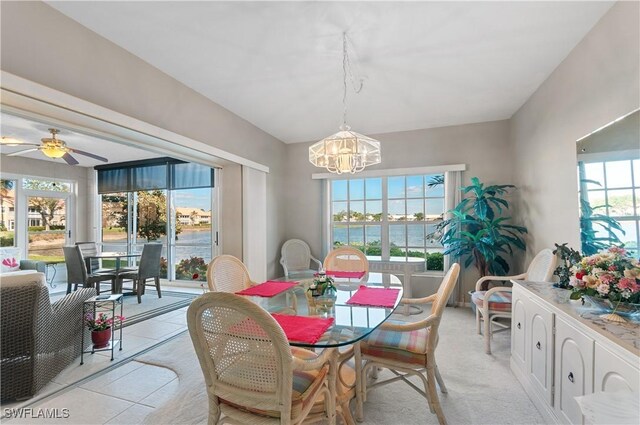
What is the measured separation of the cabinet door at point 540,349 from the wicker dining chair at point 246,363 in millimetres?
1450

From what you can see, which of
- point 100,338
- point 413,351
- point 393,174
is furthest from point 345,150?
point 100,338

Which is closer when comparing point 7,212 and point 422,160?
point 422,160

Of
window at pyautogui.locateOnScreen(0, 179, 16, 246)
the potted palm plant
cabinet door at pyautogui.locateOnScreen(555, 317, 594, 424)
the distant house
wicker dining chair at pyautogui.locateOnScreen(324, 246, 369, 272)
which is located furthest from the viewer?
the distant house

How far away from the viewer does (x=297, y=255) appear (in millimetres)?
4855

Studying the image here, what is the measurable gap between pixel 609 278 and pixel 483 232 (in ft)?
7.46

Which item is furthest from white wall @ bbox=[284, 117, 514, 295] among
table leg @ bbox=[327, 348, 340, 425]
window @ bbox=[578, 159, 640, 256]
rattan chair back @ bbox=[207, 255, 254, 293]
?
table leg @ bbox=[327, 348, 340, 425]

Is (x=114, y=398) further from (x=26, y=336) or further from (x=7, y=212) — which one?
(x=7, y=212)

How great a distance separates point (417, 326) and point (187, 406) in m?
1.66

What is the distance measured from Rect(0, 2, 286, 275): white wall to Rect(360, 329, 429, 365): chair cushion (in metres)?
2.56

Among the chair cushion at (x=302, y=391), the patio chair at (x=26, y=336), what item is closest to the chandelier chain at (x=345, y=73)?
the chair cushion at (x=302, y=391)

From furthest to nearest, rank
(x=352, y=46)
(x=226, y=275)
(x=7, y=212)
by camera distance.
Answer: (x=7, y=212) → (x=226, y=275) → (x=352, y=46)

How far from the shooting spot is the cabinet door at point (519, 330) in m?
2.16

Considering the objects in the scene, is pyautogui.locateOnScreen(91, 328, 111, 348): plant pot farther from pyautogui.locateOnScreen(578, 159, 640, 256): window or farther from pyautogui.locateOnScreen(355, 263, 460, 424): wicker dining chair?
pyautogui.locateOnScreen(578, 159, 640, 256): window

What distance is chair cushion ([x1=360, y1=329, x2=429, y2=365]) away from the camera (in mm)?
1785
